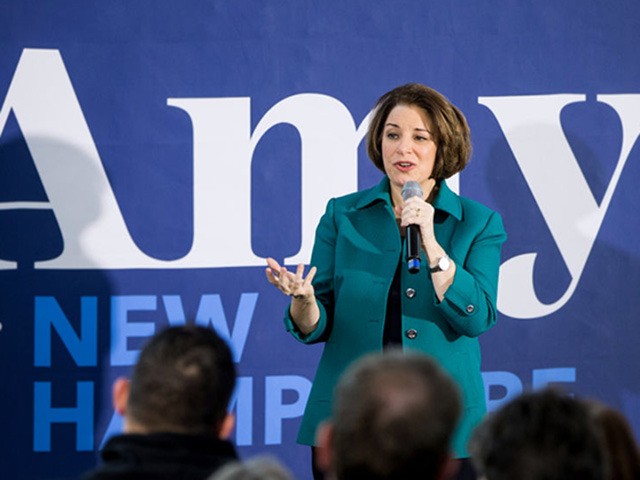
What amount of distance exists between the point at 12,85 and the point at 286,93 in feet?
3.71

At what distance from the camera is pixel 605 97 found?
4.84 m

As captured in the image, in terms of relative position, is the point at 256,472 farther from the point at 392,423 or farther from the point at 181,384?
the point at 181,384

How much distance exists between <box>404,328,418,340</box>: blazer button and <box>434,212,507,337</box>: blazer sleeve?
0.10 metres

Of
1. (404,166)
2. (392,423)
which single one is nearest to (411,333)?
(404,166)

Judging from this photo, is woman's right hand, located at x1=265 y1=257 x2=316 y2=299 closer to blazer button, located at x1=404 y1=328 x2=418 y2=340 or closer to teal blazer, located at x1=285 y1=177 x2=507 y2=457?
teal blazer, located at x1=285 y1=177 x2=507 y2=457

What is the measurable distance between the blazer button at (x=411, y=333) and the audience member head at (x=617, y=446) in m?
1.45

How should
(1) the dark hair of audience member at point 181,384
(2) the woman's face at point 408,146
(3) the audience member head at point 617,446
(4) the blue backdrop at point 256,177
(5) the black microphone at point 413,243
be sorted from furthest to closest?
(4) the blue backdrop at point 256,177 → (2) the woman's face at point 408,146 → (5) the black microphone at point 413,243 → (1) the dark hair of audience member at point 181,384 → (3) the audience member head at point 617,446

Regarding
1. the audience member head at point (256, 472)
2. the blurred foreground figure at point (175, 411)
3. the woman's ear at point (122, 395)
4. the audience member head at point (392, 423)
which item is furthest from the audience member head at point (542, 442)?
the woman's ear at point (122, 395)

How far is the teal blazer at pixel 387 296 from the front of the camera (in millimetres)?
3307

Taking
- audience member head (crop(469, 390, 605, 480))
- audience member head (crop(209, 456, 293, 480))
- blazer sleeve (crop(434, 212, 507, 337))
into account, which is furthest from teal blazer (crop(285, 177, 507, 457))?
audience member head (crop(209, 456, 293, 480))

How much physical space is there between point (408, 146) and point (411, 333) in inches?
22.3

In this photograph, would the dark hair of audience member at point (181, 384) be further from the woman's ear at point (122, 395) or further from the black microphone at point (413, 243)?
the black microphone at point (413, 243)

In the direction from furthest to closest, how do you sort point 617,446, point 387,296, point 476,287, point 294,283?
point 387,296, point 476,287, point 294,283, point 617,446

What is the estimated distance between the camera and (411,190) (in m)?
3.30
